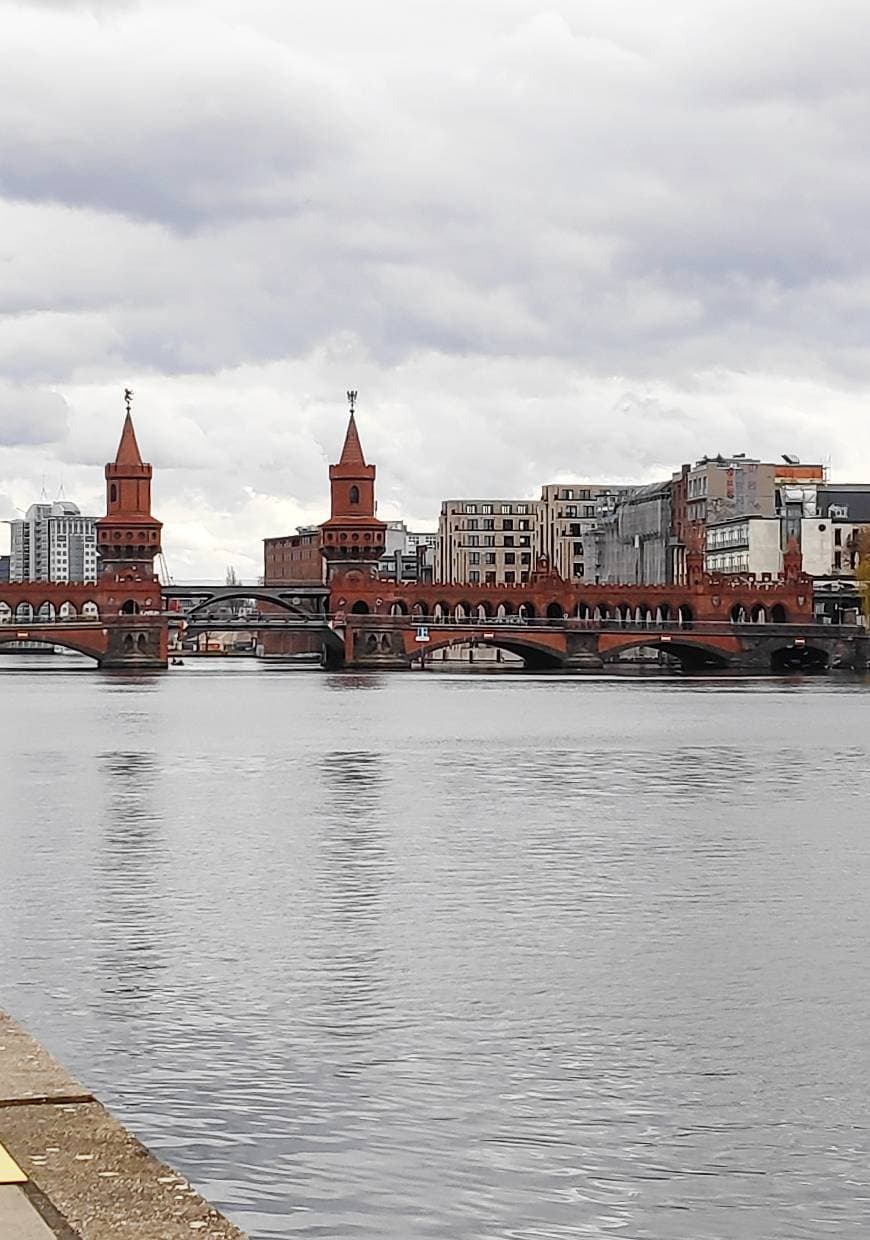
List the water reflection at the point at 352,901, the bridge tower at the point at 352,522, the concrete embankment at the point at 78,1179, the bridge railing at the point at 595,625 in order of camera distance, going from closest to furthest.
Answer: the concrete embankment at the point at 78,1179, the water reflection at the point at 352,901, the bridge railing at the point at 595,625, the bridge tower at the point at 352,522

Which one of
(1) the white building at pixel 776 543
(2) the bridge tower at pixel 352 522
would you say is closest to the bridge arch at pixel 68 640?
(2) the bridge tower at pixel 352 522

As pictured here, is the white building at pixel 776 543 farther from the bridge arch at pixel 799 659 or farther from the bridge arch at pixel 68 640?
the bridge arch at pixel 68 640

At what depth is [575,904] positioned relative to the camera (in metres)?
27.5

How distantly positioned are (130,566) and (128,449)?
12.2m

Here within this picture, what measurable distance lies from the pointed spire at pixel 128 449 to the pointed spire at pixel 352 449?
60.9 feet

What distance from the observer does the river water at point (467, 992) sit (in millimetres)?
14469

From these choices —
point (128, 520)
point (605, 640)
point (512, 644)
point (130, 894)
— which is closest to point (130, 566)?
point (128, 520)

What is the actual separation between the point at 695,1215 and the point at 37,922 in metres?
13.4

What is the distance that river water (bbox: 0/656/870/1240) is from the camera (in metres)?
14.5

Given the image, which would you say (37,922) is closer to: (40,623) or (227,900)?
(227,900)

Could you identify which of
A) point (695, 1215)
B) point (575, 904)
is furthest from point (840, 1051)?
point (575, 904)

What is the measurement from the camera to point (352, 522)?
608 feet

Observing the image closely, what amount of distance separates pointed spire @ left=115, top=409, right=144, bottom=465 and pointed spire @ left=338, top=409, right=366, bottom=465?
60.9 feet

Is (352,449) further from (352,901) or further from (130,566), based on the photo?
(352,901)
